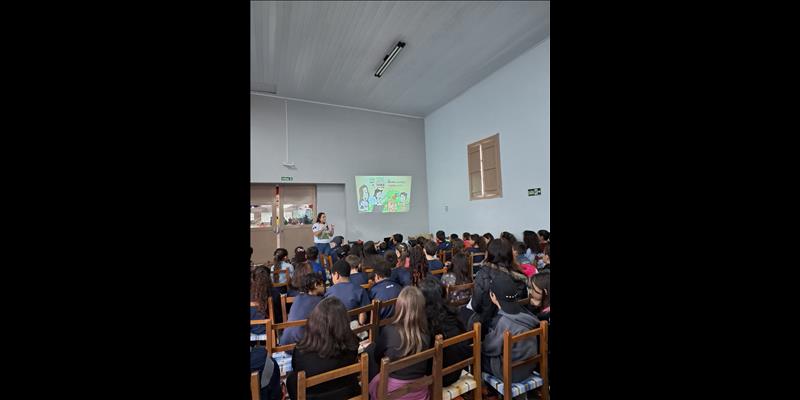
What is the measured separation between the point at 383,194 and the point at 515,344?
17.8 feet

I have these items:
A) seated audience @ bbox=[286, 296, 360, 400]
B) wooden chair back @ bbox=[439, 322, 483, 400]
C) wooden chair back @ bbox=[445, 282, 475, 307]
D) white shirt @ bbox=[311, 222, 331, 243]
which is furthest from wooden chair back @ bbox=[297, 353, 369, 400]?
white shirt @ bbox=[311, 222, 331, 243]

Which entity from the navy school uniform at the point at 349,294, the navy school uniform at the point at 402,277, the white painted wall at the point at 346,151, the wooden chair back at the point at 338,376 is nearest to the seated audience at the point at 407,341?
the wooden chair back at the point at 338,376

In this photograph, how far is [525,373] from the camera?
4.83ft

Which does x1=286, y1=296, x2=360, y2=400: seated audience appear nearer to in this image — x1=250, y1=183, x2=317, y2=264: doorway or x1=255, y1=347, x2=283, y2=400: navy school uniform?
x1=255, y1=347, x2=283, y2=400: navy school uniform

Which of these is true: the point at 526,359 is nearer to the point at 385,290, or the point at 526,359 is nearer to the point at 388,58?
the point at 385,290

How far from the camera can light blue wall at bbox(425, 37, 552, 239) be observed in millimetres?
4500

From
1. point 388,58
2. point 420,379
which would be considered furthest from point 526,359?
point 388,58

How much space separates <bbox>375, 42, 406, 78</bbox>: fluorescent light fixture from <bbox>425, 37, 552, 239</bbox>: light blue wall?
1.80m
